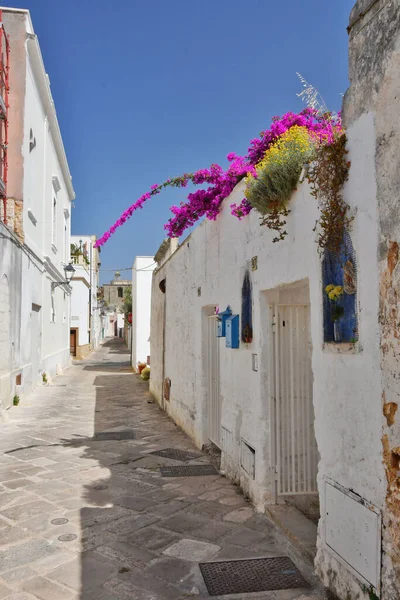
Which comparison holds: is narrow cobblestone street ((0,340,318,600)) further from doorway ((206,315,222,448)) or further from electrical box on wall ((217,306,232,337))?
electrical box on wall ((217,306,232,337))

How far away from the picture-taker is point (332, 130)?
3555mm

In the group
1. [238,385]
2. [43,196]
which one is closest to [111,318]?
[43,196]

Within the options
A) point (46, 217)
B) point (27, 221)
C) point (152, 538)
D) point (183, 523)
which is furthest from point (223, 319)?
point (46, 217)

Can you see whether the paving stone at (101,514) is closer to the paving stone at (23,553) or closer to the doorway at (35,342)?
the paving stone at (23,553)

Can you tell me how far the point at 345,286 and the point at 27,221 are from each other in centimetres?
1133

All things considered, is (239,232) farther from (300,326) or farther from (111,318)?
(111,318)

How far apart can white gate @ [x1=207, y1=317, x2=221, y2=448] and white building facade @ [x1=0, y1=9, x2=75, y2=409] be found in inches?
192

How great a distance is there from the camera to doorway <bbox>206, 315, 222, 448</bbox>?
22.8ft

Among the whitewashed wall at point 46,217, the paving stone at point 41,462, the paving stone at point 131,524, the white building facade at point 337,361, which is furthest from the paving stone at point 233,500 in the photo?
the whitewashed wall at point 46,217

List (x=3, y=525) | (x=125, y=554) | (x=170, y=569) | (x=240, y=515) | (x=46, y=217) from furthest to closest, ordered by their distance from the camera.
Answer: (x=46, y=217) < (x=240, y=515) < (x=3, y=525) < (x=125, y=554) < (x=170, y=569)

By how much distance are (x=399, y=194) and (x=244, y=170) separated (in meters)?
3.29

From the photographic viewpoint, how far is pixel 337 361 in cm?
320

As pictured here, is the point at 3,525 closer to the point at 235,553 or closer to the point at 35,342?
the point at 235,553

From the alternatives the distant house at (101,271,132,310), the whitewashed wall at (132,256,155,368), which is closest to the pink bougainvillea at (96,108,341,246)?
the whitewashed wall at (132,256,155,368)
